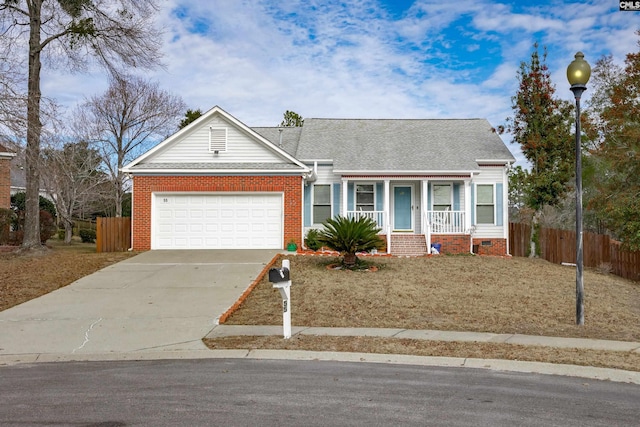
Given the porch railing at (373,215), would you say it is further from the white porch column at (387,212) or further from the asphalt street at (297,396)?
the asphalt street at (297,396)

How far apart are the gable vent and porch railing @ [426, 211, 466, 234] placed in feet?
27.2

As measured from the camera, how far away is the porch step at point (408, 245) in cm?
2038

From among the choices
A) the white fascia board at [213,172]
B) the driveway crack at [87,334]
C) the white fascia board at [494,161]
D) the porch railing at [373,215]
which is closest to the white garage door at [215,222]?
the white fascia board at [213,172]

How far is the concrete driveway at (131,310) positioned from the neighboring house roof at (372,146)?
5113 mm

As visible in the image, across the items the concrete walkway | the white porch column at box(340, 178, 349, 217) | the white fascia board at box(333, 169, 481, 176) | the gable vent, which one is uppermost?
the gable vent

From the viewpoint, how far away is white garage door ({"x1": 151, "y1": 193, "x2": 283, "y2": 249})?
19984 mm

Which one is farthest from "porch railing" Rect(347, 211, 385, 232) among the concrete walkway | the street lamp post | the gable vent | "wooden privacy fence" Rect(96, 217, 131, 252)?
the concrete walkway

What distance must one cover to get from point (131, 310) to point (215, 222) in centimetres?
934

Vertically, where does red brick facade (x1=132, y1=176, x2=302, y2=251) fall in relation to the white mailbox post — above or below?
above

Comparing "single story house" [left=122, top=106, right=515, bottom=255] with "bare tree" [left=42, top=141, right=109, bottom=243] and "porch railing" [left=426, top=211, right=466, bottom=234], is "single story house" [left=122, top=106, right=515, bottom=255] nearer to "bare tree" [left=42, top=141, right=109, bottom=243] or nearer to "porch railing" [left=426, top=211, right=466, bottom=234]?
"porch railing" [left=426, top=211, right=466, bottom=234]

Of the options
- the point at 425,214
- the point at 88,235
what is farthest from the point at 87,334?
the point at 88,235

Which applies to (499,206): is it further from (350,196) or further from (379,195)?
(350,196)

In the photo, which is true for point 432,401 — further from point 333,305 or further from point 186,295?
point 186,295

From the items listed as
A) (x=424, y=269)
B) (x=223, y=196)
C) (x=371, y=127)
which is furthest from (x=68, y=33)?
(x=424, y=269)
